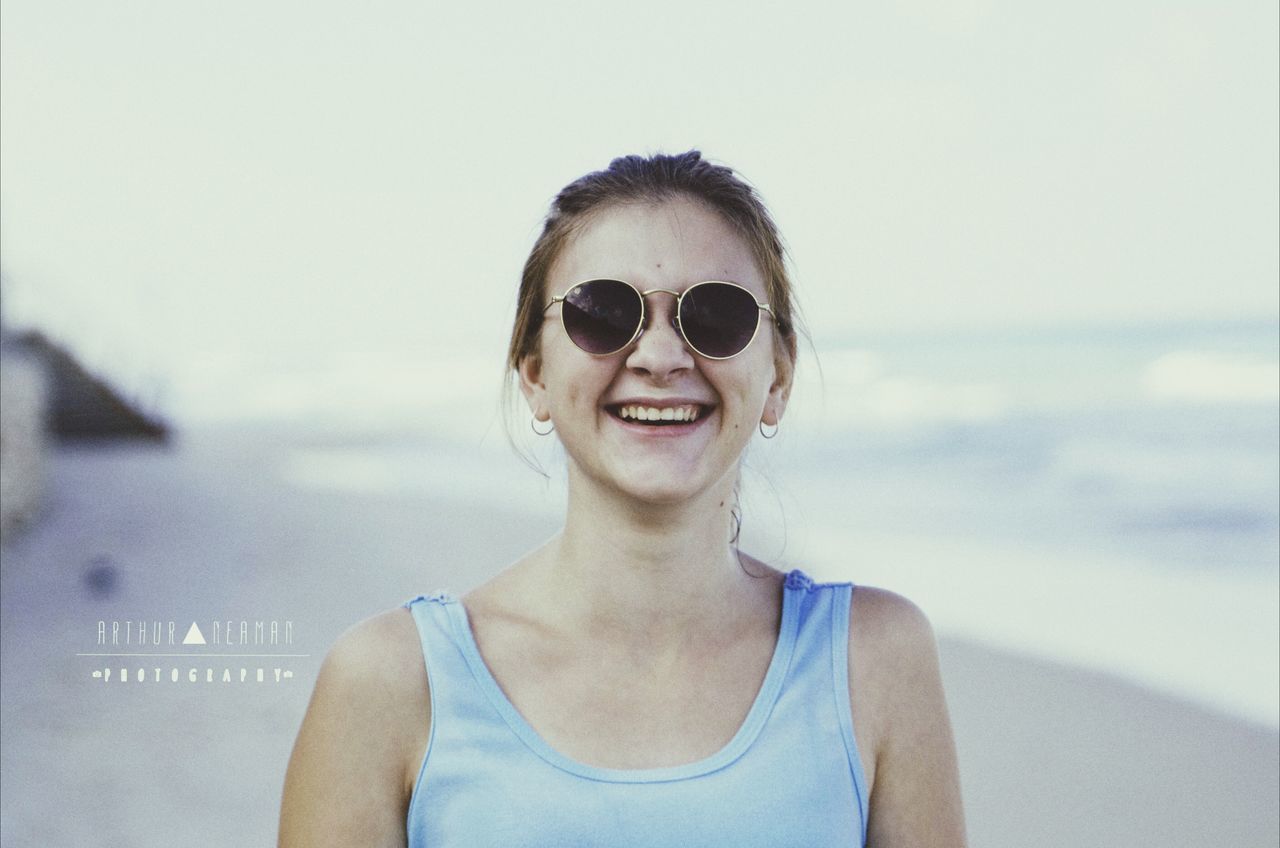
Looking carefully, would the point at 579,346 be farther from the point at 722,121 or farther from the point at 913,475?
the point at 722,121

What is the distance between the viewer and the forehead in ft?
4.81

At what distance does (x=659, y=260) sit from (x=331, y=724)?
638mm

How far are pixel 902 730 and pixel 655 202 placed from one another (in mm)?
A: 692

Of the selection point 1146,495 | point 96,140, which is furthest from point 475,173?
point 1146,495

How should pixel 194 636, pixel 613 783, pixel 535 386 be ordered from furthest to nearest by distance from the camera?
pixel 194 636 < pixel 535 386 < pixel 613 783

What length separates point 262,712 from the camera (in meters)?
4.49

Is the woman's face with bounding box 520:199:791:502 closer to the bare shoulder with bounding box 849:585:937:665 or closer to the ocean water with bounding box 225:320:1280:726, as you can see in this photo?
the bare shoulder with bounding box 849:585:937:665

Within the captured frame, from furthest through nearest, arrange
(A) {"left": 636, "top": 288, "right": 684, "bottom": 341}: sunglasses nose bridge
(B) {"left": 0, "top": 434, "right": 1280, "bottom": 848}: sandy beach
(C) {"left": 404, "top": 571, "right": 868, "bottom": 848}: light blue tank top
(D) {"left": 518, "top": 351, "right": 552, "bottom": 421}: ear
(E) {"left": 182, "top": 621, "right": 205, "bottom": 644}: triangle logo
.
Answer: (E) {"left": 182, "top": 621, "right": 205, "bottom": 644}: triangle logo, (B) {"left": 0, "top": 434, "right": 1280, "bottom": 848}: sandy beach, (D) {"left": 518, "top": 351, "right": 552, "bottom": 421}: ear, (A) {"left": 636, "top": 288, "right": 684, "bottom": 341}: sunglasses nose bridge, (C) {"left": 404, "top": 571, "right": 868, "bottom": 848}: light blue tank top

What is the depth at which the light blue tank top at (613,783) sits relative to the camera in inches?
52.8

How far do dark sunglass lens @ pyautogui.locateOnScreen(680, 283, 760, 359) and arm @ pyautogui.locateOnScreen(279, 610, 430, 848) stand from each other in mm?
485

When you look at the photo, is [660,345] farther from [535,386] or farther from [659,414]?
[535,386]

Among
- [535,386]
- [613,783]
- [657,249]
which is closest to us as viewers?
[613,783]

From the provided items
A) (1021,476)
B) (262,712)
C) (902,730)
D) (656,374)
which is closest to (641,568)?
(656,374)

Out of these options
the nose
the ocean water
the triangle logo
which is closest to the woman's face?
the nose
